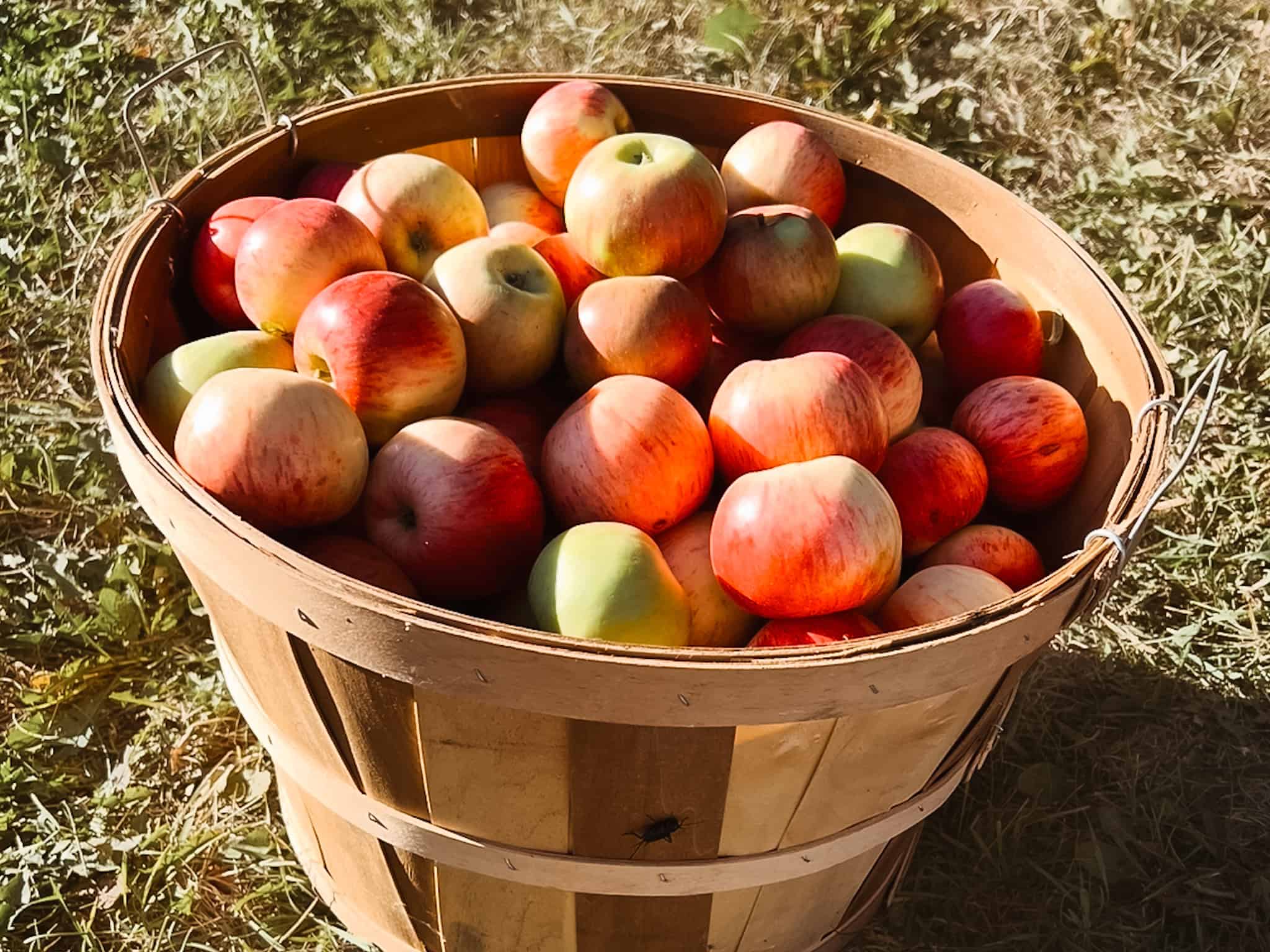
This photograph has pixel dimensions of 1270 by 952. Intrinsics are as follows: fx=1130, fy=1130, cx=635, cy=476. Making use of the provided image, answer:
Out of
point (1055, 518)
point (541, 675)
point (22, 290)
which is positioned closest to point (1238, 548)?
point (1055, 518)

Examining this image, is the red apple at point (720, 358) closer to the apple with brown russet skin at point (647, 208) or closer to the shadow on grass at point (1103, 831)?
the apple with brown russet skin at point (647, 208)

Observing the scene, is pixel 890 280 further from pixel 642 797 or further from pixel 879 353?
pixel 642 797

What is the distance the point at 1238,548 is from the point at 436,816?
2400 mm

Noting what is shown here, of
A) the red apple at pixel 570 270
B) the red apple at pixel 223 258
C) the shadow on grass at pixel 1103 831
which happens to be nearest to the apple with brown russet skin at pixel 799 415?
the red apple at pixel 570 270

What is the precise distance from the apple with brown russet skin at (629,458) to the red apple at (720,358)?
8.4 inches

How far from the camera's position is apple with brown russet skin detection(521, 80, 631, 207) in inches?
91.3

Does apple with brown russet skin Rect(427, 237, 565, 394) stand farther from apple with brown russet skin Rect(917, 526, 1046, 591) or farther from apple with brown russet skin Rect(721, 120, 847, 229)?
apple with brown russet skin Rect(917, 526, 1046, 591)

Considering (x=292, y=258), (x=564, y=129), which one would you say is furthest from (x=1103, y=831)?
(x=292, y=258)

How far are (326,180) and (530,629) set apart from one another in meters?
1.22

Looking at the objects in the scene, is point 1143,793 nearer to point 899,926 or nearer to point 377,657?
point 899,926

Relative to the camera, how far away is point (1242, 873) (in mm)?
2377

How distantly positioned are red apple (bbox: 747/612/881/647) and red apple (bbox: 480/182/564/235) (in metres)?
1.11

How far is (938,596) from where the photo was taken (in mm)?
1676

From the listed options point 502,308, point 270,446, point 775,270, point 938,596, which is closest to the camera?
point 270,446
